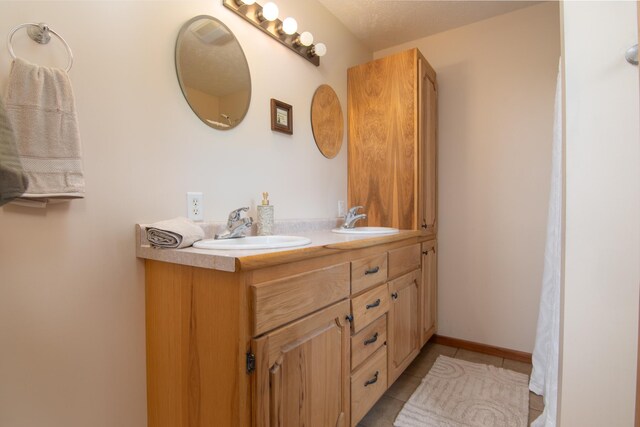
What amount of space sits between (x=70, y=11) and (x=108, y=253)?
75 cm

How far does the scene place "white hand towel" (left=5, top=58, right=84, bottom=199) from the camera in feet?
2.60

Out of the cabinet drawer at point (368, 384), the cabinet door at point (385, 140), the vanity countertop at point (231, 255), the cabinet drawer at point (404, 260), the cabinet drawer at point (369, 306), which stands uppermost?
the cabinet door at point (385, 140)

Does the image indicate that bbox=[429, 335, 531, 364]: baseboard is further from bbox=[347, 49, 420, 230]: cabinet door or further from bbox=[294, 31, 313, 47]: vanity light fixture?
bbox=[294, 31, 313, 47]: vanity light fixture

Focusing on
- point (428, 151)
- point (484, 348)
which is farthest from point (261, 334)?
point (484, 348)

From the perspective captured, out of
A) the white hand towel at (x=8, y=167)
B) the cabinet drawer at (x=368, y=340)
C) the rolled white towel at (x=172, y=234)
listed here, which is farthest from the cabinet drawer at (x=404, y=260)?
the white hand towel at (x=8, y=167)

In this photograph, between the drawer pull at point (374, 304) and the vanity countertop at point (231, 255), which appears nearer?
the vanity countertop at point (231, 255)

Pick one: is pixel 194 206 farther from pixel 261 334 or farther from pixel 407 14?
pixel 407 14

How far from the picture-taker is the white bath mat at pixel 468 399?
1.50 metres

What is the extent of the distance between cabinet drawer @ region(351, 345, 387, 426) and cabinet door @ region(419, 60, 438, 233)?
0.96 m

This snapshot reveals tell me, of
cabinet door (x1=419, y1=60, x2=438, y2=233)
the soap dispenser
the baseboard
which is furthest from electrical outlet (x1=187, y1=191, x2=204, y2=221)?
the baseboard

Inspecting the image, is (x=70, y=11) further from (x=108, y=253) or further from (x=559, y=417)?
(x=559, y=417)

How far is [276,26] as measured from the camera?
1.64 metres

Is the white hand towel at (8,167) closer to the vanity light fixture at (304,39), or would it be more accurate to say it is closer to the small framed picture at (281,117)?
the small framed picture at (281,117)

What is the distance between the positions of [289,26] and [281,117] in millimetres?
482
